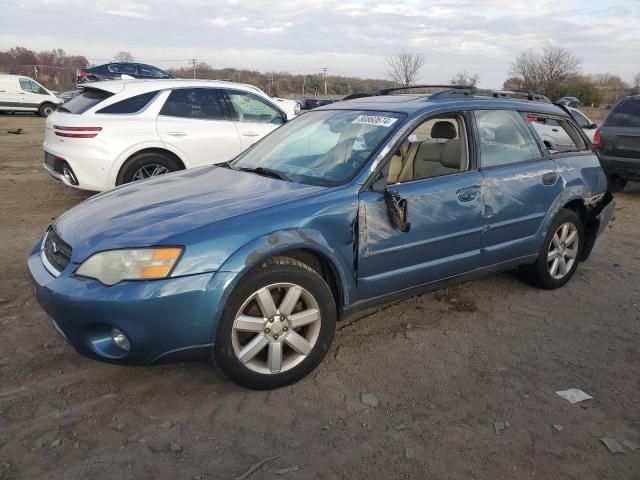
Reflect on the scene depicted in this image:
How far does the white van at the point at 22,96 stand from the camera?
2380cm

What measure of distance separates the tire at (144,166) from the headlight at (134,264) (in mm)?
4066

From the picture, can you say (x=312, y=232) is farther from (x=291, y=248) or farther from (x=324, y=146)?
(x=324, y=146)

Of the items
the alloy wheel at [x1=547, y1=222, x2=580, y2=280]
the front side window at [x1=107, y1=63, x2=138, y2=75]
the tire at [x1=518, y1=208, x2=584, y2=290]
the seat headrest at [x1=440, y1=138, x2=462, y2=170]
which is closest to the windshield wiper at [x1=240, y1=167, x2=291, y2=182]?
the seat headrest at [x1=440, y1=138, x2=462, y2=170]

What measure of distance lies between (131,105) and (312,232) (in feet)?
15.2

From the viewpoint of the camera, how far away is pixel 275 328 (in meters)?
2.96

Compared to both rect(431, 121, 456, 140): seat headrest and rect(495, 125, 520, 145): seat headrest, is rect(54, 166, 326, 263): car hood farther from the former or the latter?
rect(495, 125, 520, 145): seat headrest

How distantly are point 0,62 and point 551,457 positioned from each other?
228 feet

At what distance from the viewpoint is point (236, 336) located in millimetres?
2861

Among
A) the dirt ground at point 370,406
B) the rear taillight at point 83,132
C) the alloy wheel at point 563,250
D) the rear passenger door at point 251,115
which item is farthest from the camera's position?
the rear passenger door at point 251,115

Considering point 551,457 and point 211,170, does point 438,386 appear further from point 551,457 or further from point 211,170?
point 211,170

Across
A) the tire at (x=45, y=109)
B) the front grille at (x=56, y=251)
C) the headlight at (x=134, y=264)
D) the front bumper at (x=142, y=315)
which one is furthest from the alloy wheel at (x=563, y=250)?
the tire at (x=45, y=109)

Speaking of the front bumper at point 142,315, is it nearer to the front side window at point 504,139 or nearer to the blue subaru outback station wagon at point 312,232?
the blue subaru outback station wagon at point 312,232

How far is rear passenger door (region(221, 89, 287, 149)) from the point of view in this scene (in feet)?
24.2

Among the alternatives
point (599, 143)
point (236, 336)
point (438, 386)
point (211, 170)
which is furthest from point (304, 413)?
point (599, 143)
